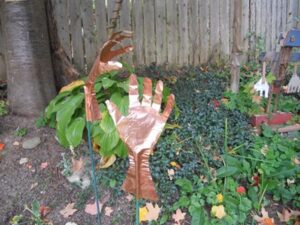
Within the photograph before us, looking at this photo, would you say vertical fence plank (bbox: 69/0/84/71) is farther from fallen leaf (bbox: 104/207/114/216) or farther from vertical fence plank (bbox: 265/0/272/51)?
vertical fence plank (bbox: 265/0/272/51)

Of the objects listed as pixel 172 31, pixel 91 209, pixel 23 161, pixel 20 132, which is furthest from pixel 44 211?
pixel 172 31

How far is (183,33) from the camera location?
203 inches

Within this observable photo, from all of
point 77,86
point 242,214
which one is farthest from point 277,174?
point 77,86

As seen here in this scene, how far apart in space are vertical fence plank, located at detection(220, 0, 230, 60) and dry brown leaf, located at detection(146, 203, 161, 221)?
11.4ft

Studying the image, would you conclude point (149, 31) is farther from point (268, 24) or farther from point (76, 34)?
point (268, 24)

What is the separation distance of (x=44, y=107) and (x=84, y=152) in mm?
698

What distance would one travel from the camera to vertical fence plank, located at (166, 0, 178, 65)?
5.01 meters

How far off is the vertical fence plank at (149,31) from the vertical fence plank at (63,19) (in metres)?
1.05

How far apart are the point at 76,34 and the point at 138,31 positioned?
843 millimetres

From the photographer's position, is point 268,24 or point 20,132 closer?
point 20,132

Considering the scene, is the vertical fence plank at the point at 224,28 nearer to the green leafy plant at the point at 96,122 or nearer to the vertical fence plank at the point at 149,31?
the vertical fence plank at the point at 149,31

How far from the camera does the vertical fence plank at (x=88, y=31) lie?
15.1ft

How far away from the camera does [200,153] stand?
118 inches

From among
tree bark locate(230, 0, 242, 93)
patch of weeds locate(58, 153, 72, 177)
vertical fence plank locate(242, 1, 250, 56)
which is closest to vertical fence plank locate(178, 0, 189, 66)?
vertical fence plank locate(242, 1, 250, 56)
